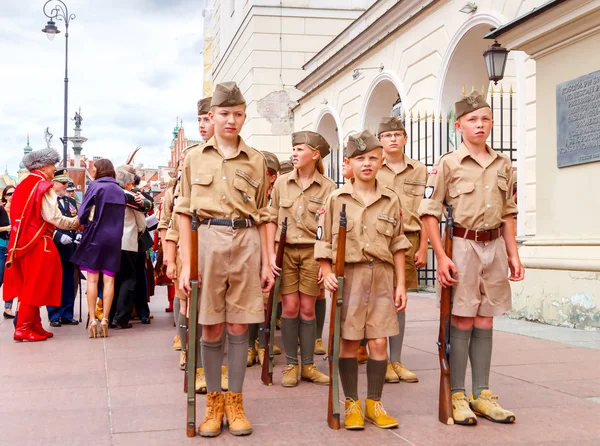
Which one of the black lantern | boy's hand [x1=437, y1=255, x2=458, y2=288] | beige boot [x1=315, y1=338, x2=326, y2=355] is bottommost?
beige boot [x1=315, y1=338, x2=326, y2=355]

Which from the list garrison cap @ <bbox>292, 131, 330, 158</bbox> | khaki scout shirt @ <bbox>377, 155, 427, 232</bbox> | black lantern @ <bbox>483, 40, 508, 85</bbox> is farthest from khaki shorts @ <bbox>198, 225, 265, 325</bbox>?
black lantern @ <bbox>483, 40, 508, 85</bbox>

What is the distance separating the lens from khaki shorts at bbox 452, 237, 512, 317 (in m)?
5.03

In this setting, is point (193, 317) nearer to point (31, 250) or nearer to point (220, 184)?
point (220, 184)

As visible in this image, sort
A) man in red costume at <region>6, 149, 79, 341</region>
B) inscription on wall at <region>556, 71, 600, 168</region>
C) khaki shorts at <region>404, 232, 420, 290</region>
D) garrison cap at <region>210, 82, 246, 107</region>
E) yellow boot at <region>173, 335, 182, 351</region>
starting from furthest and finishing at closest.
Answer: man in red costume at <region>6, 149, 79, 341</region>
inscription on wall at <region>556, 71, 600, 168</region>
yellow boot at <region>173, 335, 182, 351</region>
khaki shorts at <region>404, 232, 420, 290</region>
garrison cap at <region>210, 82, 246, 107</region>

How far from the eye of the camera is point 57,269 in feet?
30.7

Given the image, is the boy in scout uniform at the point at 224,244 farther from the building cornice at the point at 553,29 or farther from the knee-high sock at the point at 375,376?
the building cornice at the point at 553,29

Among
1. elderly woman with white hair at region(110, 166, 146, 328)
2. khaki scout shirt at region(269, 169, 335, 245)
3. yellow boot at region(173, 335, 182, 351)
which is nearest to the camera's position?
khaki scout shirt at region(269, 169, 335, 245)

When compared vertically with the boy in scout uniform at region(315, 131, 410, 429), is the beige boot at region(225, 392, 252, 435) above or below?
below

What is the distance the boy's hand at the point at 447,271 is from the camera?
500 cm

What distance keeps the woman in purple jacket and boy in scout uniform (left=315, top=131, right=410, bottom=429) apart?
503cm

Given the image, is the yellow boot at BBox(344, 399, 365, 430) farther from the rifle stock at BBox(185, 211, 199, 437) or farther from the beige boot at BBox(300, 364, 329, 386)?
the beige boot at BBox(300, 364, 329, 386)

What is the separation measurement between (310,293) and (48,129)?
38.0m

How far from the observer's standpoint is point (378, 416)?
4.85 metres

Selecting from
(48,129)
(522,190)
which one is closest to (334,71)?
(522,190)
